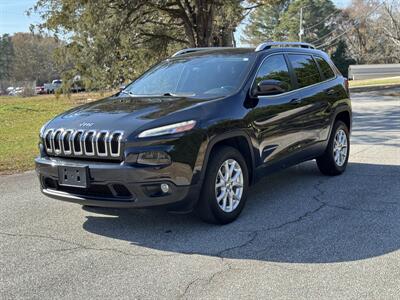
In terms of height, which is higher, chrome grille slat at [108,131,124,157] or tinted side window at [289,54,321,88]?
tinted side window at [289,54,321,88]

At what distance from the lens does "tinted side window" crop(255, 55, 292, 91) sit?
588cm

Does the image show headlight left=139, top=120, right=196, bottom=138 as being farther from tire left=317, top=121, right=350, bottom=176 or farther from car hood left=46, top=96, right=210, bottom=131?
tire left=317, top=121, right=350, bottom=176

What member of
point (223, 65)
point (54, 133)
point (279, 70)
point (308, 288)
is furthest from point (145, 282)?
point (279, 70)

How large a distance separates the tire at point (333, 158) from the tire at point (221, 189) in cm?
225

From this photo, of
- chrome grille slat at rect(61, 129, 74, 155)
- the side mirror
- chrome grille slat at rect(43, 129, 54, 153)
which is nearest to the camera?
chrome grille slat at rect(61, 129, 74, 155)

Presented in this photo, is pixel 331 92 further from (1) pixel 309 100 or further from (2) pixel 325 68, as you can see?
(1) pixel 309 100

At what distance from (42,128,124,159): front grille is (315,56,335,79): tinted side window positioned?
3.87 m

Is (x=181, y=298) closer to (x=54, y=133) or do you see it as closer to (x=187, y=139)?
(x=187, y=139)

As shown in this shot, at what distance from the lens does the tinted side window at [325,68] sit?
24.0 feet

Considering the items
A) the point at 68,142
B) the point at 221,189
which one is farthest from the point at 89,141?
the point at 221,189

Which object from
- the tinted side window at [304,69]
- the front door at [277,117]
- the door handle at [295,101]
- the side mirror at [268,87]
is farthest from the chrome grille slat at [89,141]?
the tinted side window at [304,69]

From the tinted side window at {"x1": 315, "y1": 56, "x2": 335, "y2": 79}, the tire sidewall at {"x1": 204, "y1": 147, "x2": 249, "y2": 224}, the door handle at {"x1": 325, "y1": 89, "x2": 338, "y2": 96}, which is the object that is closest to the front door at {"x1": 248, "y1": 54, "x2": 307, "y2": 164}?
the tire sidewall at {"x1": 204, "y1": 147, "x2": 249, "y2": 224}

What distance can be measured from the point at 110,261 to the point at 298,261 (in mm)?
1624

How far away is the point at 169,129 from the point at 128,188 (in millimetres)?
663
